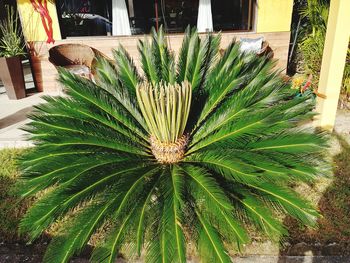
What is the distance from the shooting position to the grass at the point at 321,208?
320 cm

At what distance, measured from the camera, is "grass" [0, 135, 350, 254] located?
3.20 m

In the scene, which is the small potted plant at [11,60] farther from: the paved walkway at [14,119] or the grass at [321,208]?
the grass at [321,208]

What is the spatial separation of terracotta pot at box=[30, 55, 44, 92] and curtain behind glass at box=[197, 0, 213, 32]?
12.4 feet

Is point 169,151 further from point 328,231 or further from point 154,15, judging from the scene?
point 154,15

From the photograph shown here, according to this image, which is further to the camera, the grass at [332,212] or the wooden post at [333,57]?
the wooden post at [333,57]

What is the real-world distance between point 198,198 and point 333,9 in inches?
126

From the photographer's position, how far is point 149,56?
367 cm

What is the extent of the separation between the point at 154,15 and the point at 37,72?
9.89ft

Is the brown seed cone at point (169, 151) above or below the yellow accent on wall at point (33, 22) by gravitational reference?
below

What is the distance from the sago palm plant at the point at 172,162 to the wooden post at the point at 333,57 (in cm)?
134

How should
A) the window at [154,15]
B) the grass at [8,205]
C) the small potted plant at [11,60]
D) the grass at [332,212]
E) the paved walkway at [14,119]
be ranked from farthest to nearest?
1. the window at [154,15]
2. the small potted plant at [11,60]
3. the paved walkway at [14,119]
4. the grass at [8,205]
5. the grass at [332,212]

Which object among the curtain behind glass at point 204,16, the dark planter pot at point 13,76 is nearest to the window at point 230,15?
the curtain behind glass at point 204,16

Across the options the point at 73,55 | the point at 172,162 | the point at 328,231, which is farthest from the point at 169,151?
the point at 73,55

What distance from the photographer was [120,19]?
718 centimetres
